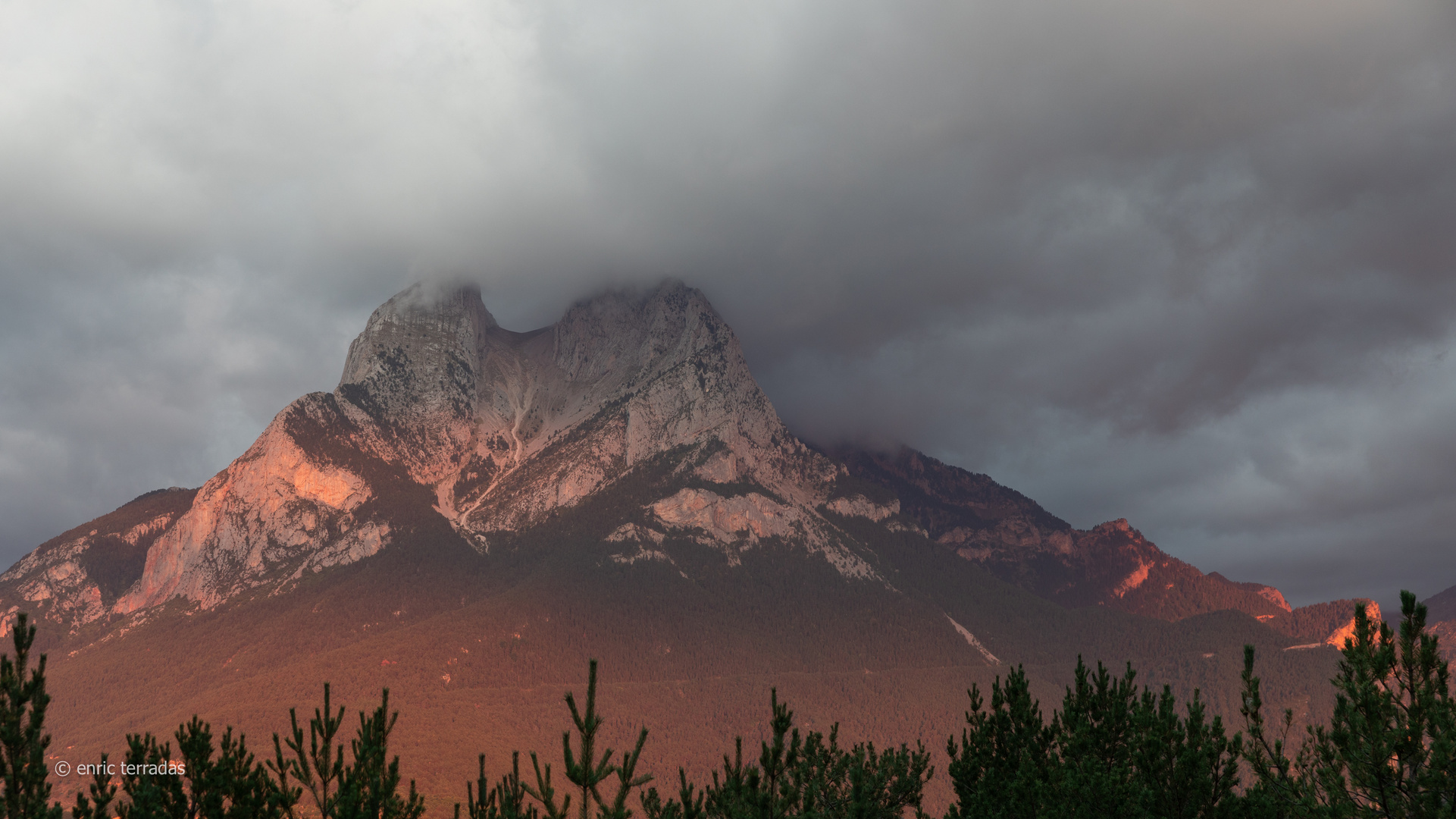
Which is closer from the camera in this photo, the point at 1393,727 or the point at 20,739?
the point at 20,739

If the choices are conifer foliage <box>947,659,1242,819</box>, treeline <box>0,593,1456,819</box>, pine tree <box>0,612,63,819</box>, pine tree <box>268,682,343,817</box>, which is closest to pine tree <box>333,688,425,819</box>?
treeline <box>0,593,1456,819</box>

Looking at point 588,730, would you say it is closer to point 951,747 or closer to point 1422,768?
point 1422,768

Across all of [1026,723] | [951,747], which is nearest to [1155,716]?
[1026,723]

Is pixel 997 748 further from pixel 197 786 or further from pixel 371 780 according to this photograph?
pixel 197 786

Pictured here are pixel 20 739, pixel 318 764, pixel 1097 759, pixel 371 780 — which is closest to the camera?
pixel 371 780

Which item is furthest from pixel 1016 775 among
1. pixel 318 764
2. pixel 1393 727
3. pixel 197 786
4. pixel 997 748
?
pixel 197 786

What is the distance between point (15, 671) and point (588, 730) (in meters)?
16.6

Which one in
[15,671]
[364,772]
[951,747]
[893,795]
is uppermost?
[15,671]

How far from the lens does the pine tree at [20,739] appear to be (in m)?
20.0

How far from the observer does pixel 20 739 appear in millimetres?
20312

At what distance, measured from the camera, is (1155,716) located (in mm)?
32312

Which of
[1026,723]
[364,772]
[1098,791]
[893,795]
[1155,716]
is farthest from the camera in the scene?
[893,795]

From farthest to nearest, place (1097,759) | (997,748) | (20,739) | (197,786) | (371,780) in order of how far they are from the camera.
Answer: (997,748) → (1097,759) → (197,786) → (20,739) → (371,780)

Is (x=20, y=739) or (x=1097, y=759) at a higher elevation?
(x=20, y=739)
